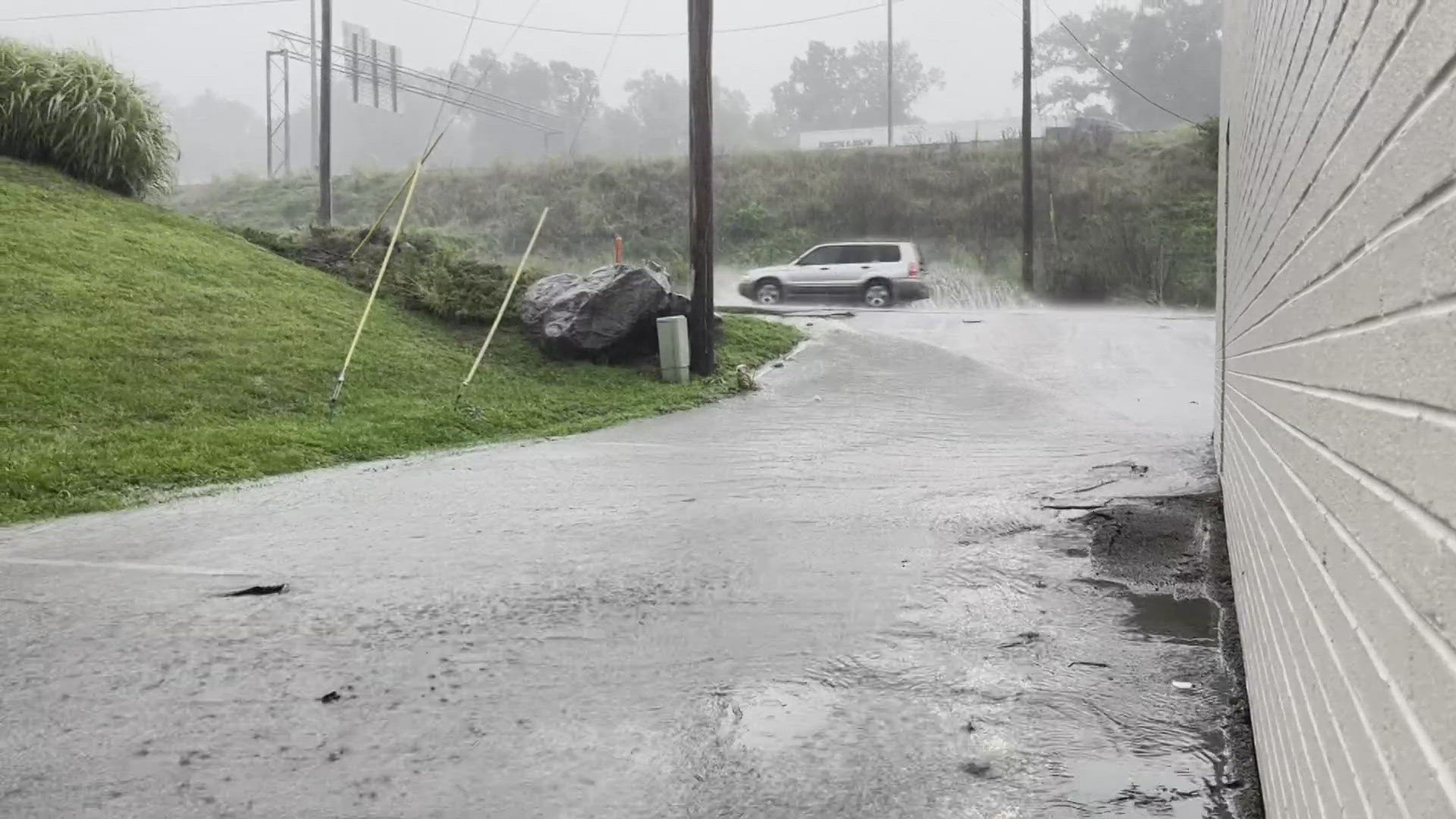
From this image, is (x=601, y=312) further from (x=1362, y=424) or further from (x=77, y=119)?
(x=1362, y=424)

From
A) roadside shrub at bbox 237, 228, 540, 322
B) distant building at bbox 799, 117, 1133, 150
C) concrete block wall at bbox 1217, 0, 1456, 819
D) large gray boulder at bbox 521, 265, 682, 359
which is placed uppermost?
distant building at bbox 799, 117, 1133, 150

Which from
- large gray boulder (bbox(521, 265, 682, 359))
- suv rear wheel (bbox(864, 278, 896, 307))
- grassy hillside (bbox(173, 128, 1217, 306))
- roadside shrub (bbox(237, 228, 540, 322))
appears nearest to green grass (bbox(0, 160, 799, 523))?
large gray boulder (bbox(521, 265, 682, 359))

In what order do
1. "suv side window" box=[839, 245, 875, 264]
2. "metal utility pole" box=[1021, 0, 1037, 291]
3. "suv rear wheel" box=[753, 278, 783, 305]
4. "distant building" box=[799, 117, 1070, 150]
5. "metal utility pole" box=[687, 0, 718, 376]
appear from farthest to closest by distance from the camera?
"distant building" box=[799, 117, 1070, 150] < "metal utility pole" box=[1021, 0, 1037, 291] < "suv rear wheel" box=[753, 278, 783, 305] < "suv side window" box=[839, 245, 875, 264] < "metal utility pole" box=[687, 0, 718, 376]

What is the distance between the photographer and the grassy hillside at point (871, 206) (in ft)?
111

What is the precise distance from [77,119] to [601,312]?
8.42 meters

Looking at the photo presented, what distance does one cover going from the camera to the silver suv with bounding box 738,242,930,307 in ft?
86.3

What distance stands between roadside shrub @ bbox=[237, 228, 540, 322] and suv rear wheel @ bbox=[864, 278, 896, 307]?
9581mm

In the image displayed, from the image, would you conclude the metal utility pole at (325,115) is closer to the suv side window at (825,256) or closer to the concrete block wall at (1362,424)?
the suv side window at (825,256)

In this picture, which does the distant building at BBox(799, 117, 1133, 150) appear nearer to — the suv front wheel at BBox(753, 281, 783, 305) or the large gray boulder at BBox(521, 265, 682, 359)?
the suv front wheel at BBox(753, 281, 783, 305)

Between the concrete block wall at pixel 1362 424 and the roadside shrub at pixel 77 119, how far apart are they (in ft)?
59.4

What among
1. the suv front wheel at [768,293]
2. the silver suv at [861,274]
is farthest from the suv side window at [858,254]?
the suv front wheel at [768,293]

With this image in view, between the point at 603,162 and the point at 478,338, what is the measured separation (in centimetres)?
3092

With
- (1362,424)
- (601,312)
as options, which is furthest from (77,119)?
(1362,424)

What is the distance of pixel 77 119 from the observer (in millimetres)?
17641
